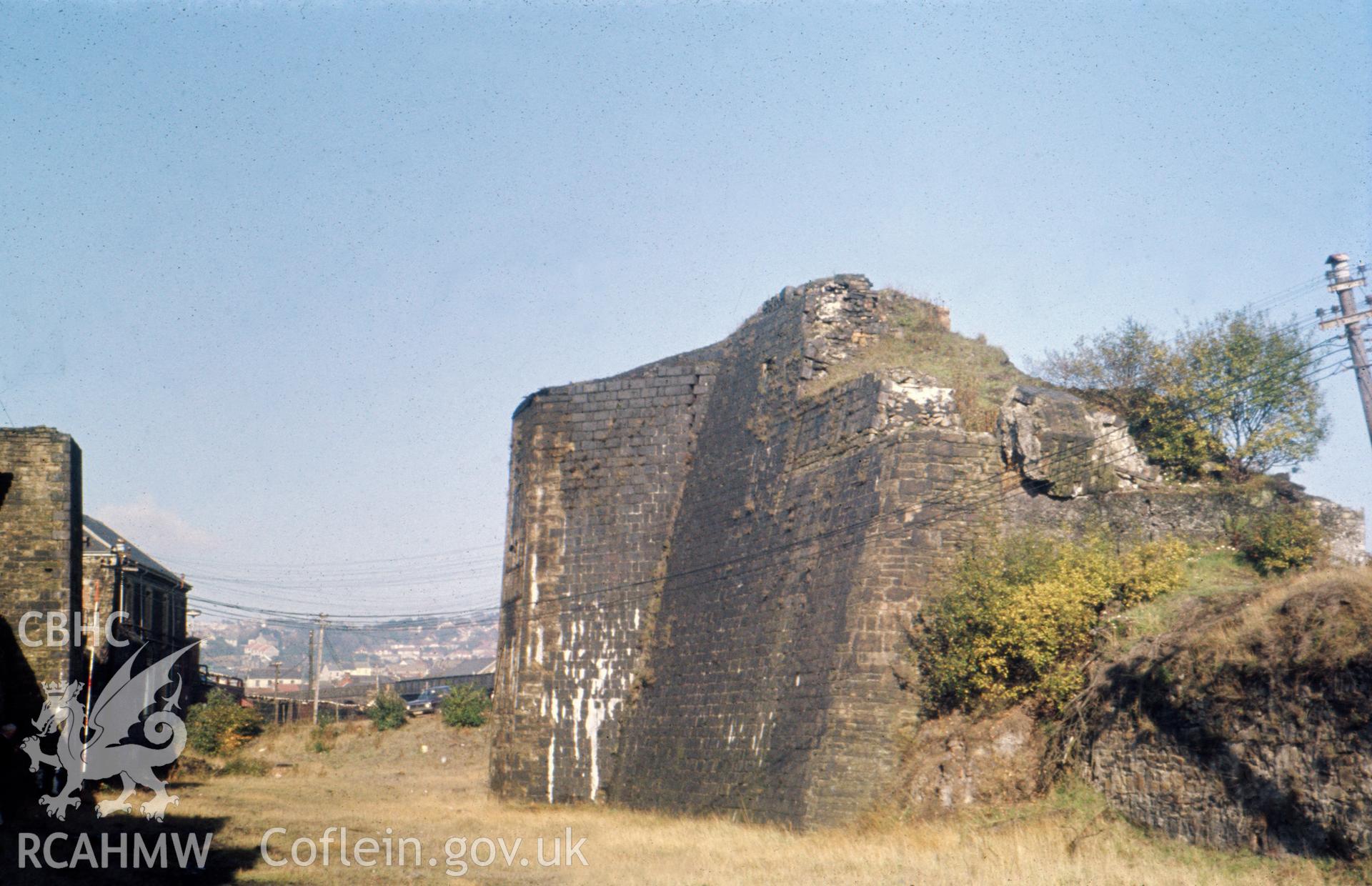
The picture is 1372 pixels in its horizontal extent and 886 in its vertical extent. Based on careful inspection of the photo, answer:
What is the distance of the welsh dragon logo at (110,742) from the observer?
1777 cm

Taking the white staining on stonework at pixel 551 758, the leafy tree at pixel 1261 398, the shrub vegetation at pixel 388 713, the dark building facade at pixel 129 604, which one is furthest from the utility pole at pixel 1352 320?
the shrub vegetation at pixel 388 713

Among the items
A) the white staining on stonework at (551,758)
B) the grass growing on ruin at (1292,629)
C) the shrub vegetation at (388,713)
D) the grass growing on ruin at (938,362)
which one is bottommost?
the white staining on stonework at (551,758)

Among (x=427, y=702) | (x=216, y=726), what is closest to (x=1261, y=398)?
(x=216, y=726)

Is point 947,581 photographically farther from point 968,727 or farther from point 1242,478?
point 1242,478

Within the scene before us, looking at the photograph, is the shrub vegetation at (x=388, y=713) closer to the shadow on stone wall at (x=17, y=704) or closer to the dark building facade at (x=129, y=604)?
the dark building facade at (x=129, y=604)

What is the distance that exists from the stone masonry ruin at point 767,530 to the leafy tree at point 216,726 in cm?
1310

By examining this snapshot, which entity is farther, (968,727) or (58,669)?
(58,669)

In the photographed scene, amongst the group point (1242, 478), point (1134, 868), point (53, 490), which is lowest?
point (1134, 868)

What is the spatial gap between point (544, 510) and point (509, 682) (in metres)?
3.49

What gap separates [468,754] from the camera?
34.9 m

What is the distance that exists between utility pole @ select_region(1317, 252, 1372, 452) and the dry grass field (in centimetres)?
763

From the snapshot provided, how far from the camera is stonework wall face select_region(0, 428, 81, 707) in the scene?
1856cm

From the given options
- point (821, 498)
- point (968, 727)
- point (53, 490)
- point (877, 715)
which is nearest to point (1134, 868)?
point (968, 727)

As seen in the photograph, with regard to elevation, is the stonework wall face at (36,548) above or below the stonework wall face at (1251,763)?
above
